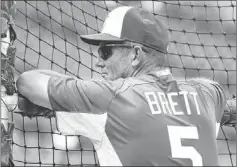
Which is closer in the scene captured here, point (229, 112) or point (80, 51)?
point (229, 112)

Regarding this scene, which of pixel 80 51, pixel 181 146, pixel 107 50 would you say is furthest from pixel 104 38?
pixel 80 51

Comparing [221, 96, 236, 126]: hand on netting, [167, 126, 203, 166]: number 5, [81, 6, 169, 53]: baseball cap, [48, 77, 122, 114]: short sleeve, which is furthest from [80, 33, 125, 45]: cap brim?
[221, 96, 236, 126]: hand on netting

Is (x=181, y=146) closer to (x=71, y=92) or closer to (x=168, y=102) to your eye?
(x=168, y=102)

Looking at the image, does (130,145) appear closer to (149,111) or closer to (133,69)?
(149,111)

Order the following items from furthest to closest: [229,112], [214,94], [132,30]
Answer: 1. [229,112]
2. [214,94]
3. [132,30]

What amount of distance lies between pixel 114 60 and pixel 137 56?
0.08m

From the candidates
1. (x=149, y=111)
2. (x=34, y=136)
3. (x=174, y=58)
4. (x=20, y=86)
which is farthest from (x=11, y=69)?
(x=174, y=58)

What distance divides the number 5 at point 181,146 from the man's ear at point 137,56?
261 mm

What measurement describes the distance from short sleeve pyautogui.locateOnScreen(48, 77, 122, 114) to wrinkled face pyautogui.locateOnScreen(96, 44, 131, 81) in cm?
10

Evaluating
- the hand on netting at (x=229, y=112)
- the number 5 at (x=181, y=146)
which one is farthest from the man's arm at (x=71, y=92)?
the hand on netting at (x=229, y=112)

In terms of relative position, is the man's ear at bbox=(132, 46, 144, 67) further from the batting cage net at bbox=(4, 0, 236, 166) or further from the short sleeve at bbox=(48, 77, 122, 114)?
the batting cage net at bbox=(4, 0, 236, 166)

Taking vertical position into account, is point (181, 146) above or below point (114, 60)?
below

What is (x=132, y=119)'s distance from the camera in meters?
1.59

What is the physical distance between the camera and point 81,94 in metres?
Result: 1.62
